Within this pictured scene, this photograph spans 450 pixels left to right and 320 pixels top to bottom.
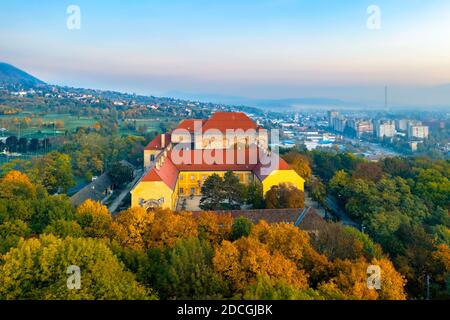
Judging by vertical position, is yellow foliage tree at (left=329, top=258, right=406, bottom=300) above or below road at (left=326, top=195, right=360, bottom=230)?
above

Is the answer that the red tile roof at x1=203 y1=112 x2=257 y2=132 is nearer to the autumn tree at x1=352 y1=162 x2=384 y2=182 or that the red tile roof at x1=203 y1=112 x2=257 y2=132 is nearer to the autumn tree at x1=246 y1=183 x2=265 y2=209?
the autumn tree at x1=352 y1=162 x2=384 y2=182

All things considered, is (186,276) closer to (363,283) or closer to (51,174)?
(363,283)

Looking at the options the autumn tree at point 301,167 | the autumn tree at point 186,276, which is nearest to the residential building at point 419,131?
the autumn tree at point 301,167

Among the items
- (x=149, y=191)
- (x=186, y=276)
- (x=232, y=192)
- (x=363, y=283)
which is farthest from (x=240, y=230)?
(x=149, y=191)

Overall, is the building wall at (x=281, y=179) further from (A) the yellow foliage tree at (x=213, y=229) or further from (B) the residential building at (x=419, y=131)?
(B) the residential building at (x=419, y=131)

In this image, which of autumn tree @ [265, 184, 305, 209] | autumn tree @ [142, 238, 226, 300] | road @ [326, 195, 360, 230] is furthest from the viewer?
road @ [326, 195, 360, 230]

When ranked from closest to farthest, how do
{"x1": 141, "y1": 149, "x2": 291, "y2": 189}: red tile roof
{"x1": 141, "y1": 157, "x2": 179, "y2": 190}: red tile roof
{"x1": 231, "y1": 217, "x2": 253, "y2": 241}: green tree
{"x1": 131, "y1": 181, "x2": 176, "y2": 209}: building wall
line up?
{"x1": 231, "y1": 217, "x2": 253, "y2": 241}: green tree
{"x1": 131, "y1": 181, "x2": 176, "y2": 209}: building wall
{"x1": 141, "y1": 157, "x2": 179, "y2": 190}: red tile roof
{"x1": 141, "y1": 149, "x2": 291, "y2": 189}: red tile roof

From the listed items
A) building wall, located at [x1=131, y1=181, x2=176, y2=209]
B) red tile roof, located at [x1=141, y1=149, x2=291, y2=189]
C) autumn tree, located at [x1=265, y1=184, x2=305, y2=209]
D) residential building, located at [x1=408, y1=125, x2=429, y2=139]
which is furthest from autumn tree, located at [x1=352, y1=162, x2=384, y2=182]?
residential building, located at [x1=408, y1=125, x2=429, y2=139]
